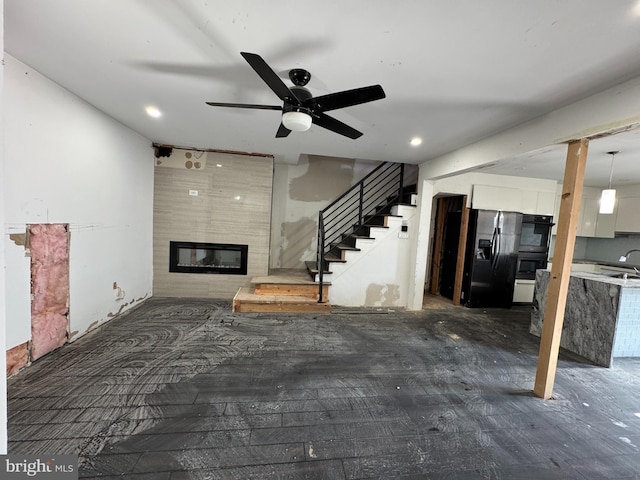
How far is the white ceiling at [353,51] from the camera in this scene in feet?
4.50

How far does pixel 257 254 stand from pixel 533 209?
5.20 metres

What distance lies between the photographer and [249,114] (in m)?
2.73

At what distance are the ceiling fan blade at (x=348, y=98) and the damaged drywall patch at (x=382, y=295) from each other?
3264 mm

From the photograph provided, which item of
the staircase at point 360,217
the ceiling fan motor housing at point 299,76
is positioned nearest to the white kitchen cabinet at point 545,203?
the staircase at point 360,217

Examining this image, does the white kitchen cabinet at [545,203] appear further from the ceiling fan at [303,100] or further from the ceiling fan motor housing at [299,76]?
the ceiling fan motor housing at [299,76]

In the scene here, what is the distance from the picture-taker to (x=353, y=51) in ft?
5.49

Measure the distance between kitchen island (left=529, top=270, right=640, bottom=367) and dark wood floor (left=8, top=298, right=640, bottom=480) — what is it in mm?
219

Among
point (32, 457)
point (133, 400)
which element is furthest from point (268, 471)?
point (32, 457)

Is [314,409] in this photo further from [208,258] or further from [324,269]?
[208,258]

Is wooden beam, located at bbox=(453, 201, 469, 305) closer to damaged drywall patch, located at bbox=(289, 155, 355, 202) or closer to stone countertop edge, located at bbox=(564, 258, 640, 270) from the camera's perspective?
stone countertop edge, located at bbox=(564, 258, 640, 270)

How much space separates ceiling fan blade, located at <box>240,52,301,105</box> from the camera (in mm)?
1483

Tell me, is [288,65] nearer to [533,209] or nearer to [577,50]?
[577,50]

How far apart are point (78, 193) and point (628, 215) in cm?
875

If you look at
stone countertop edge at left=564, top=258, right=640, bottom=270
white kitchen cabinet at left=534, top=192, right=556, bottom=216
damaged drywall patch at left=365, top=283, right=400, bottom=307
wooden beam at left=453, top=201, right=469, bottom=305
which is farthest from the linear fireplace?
stone countertop edge at left=564, top=258, right=640, bottom=270
